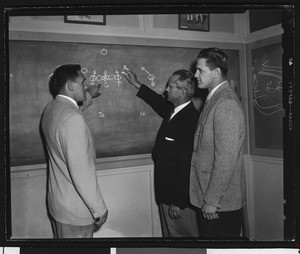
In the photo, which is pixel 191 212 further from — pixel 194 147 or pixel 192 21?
pixel 192 21

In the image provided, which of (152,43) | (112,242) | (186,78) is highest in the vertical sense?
(152,43)

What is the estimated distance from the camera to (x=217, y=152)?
124cm

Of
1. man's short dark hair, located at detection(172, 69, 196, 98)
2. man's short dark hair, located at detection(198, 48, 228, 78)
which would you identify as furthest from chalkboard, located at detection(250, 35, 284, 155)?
man's short dark hair, located at detection(172, 69, 196, 98)

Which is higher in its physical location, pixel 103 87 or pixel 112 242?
pixel 103 87

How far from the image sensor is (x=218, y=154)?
1245 mm

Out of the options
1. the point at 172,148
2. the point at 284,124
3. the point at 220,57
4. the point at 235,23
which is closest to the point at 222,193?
the point at 172,148

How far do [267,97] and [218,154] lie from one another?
0.90ft

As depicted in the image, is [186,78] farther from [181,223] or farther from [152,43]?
[181,223]

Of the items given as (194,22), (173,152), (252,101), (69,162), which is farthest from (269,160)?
(69,162)

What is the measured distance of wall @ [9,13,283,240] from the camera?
1272mm

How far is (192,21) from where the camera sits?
1.29m

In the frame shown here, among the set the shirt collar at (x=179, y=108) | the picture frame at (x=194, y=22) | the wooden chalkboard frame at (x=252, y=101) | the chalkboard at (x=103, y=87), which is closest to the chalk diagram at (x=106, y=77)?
the chalkboard at (x=103, y=87)

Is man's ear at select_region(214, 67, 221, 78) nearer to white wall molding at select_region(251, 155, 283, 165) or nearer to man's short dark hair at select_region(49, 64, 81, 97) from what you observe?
white wall molding at select_region(251, 155, 283, 165)

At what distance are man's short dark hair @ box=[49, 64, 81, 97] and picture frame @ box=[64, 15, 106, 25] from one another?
0.52 ft
